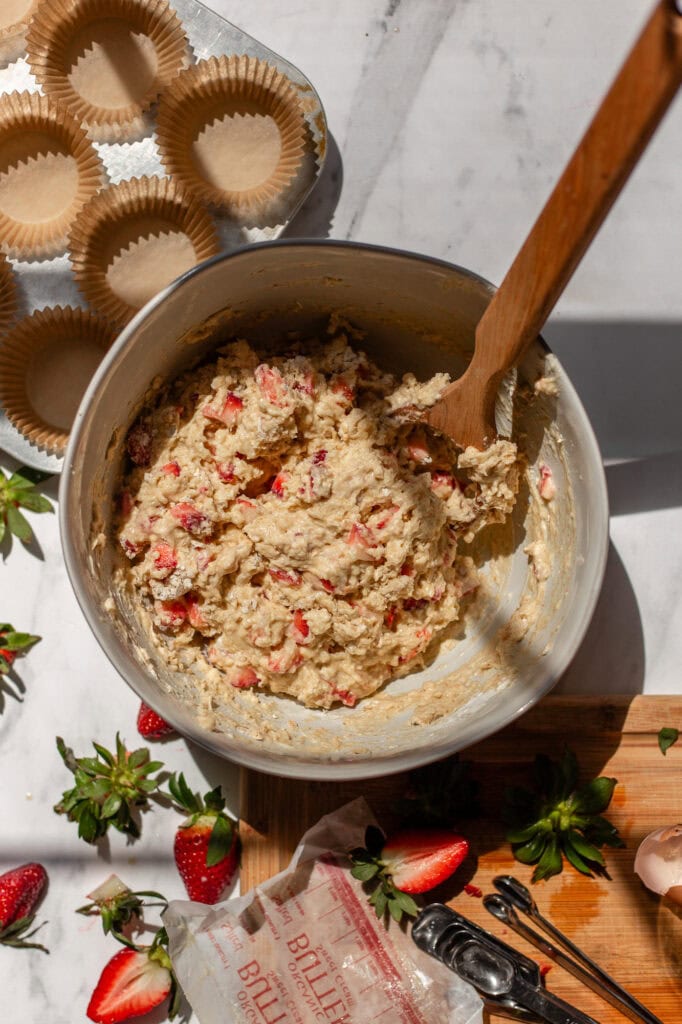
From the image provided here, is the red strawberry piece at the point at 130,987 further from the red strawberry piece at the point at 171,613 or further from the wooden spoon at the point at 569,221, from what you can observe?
the wooden spoon at the point at 569,221

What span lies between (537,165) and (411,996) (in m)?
1.54

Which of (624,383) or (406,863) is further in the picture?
(624,383)

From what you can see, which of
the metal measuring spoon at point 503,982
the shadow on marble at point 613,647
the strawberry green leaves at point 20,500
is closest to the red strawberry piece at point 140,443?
the strawberry green leaves at point 20,500

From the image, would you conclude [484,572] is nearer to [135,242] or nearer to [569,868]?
[569,868]

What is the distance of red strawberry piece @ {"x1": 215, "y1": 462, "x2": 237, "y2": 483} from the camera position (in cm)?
150

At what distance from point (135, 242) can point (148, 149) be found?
18 cm

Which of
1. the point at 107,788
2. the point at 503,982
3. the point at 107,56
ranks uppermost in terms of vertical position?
the point at 107,56

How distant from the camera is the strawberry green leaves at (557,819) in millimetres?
1644

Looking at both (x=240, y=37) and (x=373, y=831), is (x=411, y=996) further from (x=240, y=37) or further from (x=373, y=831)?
(x=240, y=37)

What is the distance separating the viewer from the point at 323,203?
1.80m

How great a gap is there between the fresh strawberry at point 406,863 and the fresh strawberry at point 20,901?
23.4 inches

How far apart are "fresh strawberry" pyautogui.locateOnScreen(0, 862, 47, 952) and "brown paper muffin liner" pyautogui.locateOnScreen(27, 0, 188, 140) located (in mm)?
1374

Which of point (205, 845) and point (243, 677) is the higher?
point (243, 677)

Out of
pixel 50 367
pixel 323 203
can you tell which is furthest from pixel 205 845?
pixel 323 203
